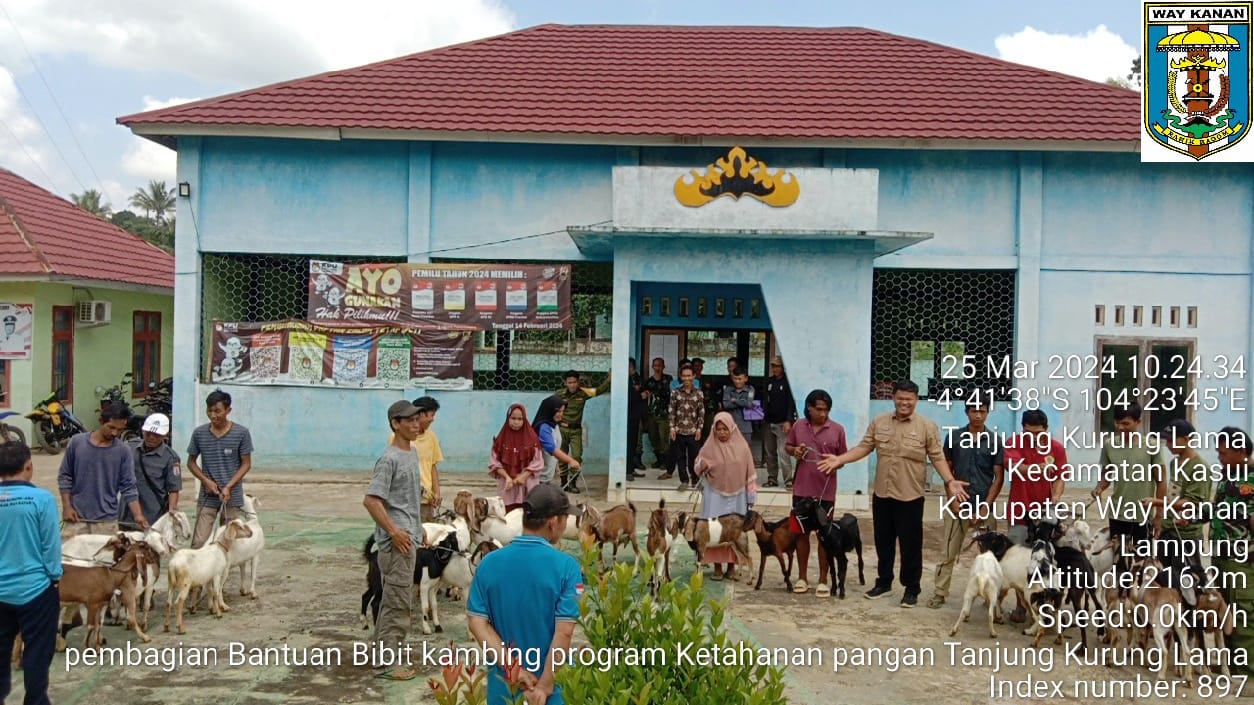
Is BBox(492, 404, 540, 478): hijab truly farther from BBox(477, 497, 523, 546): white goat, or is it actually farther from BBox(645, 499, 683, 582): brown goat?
BBox(645, 499, 683, 582): brown goat

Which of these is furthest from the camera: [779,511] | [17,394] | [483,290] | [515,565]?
[17,394]

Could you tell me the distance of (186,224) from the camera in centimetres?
1367

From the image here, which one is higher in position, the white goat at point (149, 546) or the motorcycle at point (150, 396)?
Result: the motorcycle at point (150, 396)

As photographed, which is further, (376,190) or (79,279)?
(79,279)

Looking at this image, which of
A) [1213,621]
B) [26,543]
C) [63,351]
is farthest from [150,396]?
[1213,621]

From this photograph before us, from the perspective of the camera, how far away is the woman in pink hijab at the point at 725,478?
8.15 metres

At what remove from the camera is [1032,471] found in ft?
23.2

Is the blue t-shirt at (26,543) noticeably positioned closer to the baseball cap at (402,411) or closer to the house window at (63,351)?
the baseball cap at (402,411)

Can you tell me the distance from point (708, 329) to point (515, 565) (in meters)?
11.4

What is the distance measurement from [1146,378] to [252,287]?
13.5m

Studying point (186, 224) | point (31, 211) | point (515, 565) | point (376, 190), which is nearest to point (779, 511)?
point (376, 190)

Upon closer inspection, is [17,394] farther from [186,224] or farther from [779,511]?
[779,511]

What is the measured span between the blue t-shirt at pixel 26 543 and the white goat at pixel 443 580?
2.43 metres

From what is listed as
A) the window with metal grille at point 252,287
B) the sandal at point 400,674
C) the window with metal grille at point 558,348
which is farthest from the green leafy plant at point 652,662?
the window with metal grille at point 252,287
